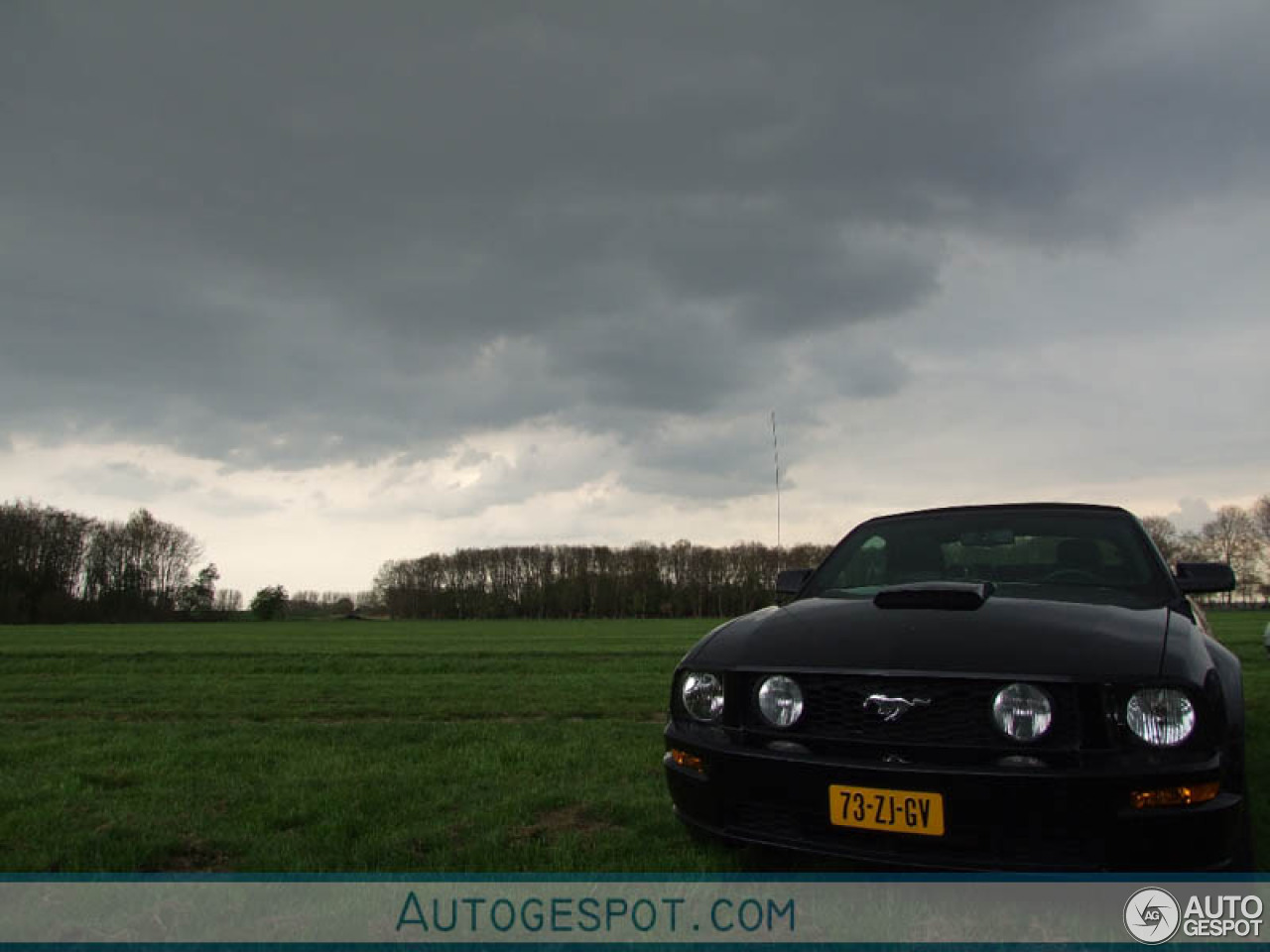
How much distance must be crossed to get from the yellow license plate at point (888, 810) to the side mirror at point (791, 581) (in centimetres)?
198

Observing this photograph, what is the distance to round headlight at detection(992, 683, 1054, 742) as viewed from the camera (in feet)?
9.05

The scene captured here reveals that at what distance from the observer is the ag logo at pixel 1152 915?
2.72m

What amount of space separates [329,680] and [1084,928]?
14027 millimetres

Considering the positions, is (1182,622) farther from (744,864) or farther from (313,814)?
(313,814)

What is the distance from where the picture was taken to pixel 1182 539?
291 feet

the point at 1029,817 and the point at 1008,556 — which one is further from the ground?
the point at 1008,556

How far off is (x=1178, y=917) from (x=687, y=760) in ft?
5.76

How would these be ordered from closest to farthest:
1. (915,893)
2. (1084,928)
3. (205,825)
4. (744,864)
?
1. (1084,928)
2. (915,893)
3. (744,864)
4. (205,825)

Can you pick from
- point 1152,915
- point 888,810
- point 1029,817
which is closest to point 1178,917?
point 1152,915

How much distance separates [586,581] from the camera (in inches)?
4373

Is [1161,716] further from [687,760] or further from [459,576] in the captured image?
[459,576]

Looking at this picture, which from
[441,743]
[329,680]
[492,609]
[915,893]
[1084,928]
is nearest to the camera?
[1084,928]

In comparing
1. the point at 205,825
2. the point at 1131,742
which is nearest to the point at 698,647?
the point at 1131,742

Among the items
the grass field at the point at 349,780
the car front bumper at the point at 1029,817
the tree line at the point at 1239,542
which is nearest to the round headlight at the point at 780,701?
the car front bumper at the point at 1029,817
